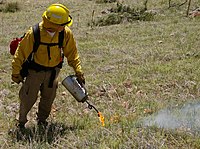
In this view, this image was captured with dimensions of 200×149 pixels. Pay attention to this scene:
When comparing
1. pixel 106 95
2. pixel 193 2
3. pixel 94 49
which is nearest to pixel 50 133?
pixel 106 95

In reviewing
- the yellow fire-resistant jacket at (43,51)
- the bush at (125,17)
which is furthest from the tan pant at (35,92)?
the bush at (125,17)

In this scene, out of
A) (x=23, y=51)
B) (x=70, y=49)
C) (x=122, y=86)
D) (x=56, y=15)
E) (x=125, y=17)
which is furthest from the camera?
(x=125, y=17)

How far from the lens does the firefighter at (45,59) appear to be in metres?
4.38

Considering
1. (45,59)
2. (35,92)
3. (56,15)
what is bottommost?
(35,92)

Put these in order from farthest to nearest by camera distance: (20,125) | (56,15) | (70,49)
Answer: (20,125) < (70,49) < (56,15)

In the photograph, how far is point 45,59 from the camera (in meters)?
4.62

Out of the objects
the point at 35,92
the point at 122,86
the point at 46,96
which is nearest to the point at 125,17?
the point at 122,86

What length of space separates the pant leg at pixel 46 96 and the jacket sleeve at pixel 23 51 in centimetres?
36

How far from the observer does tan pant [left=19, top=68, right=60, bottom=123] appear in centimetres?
477

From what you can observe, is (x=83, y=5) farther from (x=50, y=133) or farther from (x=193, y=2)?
(x=50, y=133)

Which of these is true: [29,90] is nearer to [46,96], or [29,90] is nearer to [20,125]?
[46,96]

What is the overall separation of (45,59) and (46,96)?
1.88 ft

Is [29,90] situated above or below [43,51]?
below

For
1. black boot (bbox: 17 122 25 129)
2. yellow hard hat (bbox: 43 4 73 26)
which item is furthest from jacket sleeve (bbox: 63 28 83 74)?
black boot (bbox: 17 122 25 129)
